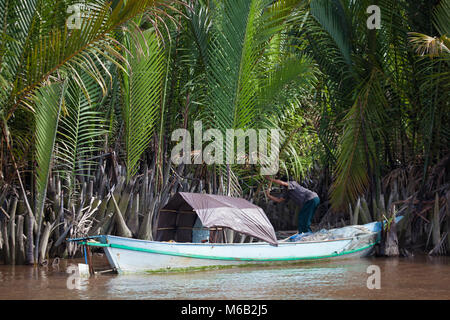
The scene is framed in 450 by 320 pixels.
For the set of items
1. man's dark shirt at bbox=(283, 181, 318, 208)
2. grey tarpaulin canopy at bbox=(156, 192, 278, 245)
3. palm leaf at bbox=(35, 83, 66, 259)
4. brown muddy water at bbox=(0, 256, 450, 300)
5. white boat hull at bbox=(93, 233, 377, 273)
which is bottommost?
brown muddy water at bbox=(0, 256, 450, 300)

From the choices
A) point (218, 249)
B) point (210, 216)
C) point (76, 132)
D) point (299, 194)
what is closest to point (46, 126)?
point (76, 132)

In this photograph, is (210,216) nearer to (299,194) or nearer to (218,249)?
(218,249)

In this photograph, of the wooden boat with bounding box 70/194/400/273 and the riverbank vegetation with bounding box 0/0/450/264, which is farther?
the riverbank vegetation with bounding box 0/0/450/264

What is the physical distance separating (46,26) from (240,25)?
361 centimetres

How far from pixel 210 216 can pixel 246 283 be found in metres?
1.59

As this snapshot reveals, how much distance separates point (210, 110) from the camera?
488 inches

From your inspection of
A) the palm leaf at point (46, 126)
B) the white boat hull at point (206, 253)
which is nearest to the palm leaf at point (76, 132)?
the palm leaf at point (46, 126)

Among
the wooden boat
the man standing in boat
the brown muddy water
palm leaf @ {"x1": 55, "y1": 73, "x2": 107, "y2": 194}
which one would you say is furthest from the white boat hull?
palm leaf @ {"x1": 55, "y1": 73, "x2": 107, "y2": 194}

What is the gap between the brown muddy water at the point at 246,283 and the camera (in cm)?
771

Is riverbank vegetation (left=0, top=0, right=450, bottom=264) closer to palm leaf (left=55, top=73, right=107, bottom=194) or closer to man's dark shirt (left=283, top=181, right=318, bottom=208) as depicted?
palm leaf (left=55, top=73, right=107, bottom=194)

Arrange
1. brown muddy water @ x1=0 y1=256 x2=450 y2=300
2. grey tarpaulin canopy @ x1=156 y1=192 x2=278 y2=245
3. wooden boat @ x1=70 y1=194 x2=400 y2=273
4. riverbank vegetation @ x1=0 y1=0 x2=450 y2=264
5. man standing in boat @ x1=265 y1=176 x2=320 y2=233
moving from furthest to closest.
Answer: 1. man standing in boat @ x1=265 y1=176 x2=320 y2=233
2. riverbank vegetation @ x1=0 y1=0 x2=450 y2=264
3. grey tarpaulin canopy @ x1=156 y1=192 x2=278 y2=245
4. wooden boat @ x1=70 y1=194 x2=400 y2=273
5. brown muddy water @ x1=0 y1=256 x2=450 y2=300

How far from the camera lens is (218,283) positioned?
8820 millimetres

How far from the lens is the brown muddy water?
7.71 m

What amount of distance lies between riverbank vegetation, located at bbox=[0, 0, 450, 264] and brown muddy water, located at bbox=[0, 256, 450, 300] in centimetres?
154
